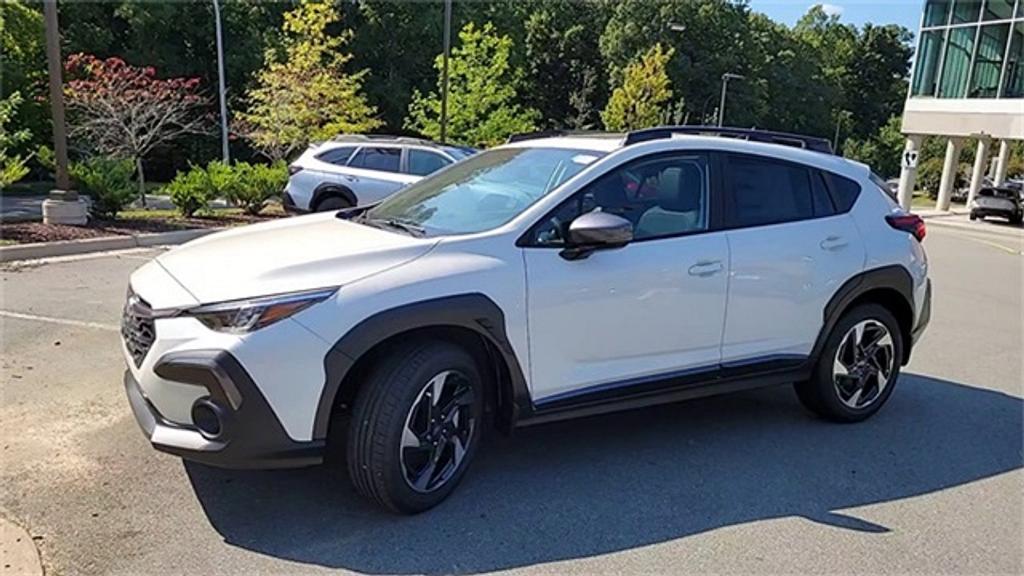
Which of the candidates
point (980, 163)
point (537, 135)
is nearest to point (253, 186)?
point (537, 135)

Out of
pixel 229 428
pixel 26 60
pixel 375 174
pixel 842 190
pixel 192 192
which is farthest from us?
pixel 26 60

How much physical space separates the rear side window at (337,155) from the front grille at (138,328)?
9.56m

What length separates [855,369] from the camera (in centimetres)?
481

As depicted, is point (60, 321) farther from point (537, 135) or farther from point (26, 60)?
point (26, 60)

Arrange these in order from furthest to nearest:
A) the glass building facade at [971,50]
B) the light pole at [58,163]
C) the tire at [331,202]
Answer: the glass building facade at [971,50], the tire at [331,202], the light pole at [58,163]

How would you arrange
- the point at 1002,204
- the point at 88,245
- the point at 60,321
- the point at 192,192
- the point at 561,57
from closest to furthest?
the point at 60,321 < the point at 88,245 < the point at 192,192 < the point at 1002,204 < the point at 561,57

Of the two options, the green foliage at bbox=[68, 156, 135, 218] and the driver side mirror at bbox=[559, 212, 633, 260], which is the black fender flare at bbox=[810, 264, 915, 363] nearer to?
the driver side mirror at bbox=[559, 212, 633, 260]

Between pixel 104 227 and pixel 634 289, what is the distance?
9.81 meters

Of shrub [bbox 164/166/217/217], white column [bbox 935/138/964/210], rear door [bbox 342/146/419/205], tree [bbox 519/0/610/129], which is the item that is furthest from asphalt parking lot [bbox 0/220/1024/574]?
tree [bbox 519/0/610/129]

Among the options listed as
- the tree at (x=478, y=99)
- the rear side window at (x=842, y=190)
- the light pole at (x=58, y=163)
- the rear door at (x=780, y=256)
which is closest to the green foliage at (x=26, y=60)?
the tree at (x=478, y=99)

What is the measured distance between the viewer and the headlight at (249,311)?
298 cm

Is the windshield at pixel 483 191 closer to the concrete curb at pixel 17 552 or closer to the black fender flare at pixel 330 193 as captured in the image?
the concrete curb at pixel 17 552

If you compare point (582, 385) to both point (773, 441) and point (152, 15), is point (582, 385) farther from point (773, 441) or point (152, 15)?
point (152, 15)

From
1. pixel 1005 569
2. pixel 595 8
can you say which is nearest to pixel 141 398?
pixel 1005 569
